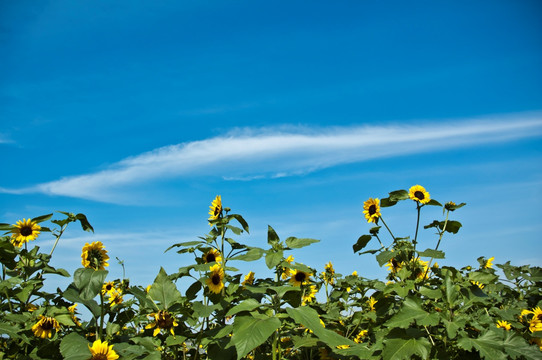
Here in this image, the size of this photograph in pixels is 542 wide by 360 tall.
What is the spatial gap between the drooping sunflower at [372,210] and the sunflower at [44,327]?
2652mm

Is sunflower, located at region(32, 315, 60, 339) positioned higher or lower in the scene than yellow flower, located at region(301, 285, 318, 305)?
lower

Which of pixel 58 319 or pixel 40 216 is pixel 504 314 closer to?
pixel 58 319

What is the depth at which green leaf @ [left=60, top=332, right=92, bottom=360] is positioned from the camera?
2734 millimetres

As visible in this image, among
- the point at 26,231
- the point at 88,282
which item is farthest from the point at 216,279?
the point at 26,231

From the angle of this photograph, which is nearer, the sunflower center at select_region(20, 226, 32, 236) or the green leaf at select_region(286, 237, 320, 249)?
the green leaf at select_region(286, 237, 320, 249)

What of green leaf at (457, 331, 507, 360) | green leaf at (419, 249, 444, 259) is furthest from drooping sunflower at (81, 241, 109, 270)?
green leaf at (457, 331, 507, 360)

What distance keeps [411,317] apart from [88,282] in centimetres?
198

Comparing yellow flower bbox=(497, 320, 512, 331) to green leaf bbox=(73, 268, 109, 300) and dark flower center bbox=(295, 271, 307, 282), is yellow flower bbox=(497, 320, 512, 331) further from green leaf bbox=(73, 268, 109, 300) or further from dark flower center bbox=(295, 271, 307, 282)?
green leaf bbox=(73, 268, 109, 300)

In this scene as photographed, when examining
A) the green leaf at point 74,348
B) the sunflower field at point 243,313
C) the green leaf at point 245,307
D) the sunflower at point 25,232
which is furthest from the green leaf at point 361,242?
the sunflower at point 25,232

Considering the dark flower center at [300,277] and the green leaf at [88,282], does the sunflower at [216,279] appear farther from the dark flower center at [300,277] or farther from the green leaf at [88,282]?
the dark flower center at [300,277]

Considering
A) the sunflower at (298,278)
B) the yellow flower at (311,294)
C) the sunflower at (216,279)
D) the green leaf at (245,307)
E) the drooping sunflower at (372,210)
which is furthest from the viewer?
the yellow flower at (311,294)

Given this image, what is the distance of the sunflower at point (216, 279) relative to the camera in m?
3.15

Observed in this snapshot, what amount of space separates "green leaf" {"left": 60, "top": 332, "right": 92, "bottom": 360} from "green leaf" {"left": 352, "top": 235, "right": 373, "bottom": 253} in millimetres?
2163

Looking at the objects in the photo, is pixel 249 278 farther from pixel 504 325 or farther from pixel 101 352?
pixel 504 325
